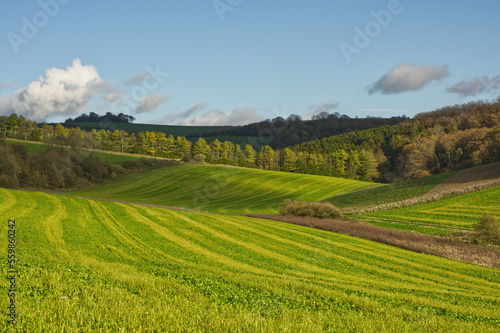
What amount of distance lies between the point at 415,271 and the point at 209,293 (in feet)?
56.8

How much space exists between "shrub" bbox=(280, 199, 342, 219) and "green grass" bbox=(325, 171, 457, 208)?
17.6 m

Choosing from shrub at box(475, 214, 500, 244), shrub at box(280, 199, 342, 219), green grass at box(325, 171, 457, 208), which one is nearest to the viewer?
shrub at box(475, 214, 500, 244)

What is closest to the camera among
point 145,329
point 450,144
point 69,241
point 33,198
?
point 145,329

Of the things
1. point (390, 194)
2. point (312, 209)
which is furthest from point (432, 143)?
point (312, 209)

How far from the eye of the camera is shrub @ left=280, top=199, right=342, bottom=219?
1738 inches

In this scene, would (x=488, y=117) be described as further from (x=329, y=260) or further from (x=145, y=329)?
(x=145, y=329)

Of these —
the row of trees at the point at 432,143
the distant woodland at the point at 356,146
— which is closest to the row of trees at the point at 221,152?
the distant woodland at the point at 356,146

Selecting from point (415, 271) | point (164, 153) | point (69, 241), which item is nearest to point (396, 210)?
point (415, 271)

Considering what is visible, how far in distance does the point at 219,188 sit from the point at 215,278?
7360 centimetres

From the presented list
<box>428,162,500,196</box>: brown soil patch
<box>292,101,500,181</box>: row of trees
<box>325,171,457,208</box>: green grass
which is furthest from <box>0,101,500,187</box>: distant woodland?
<box>325,171,457,208</box>: green grass

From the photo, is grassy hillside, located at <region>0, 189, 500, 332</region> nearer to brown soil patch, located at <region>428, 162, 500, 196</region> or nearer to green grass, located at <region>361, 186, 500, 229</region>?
green grass, located at <region>361, 186, 500, 229</region>

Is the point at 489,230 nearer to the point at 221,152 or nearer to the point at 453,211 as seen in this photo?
the point at 453,211

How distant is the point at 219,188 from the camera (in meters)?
85.1

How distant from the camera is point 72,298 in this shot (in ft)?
21.3
